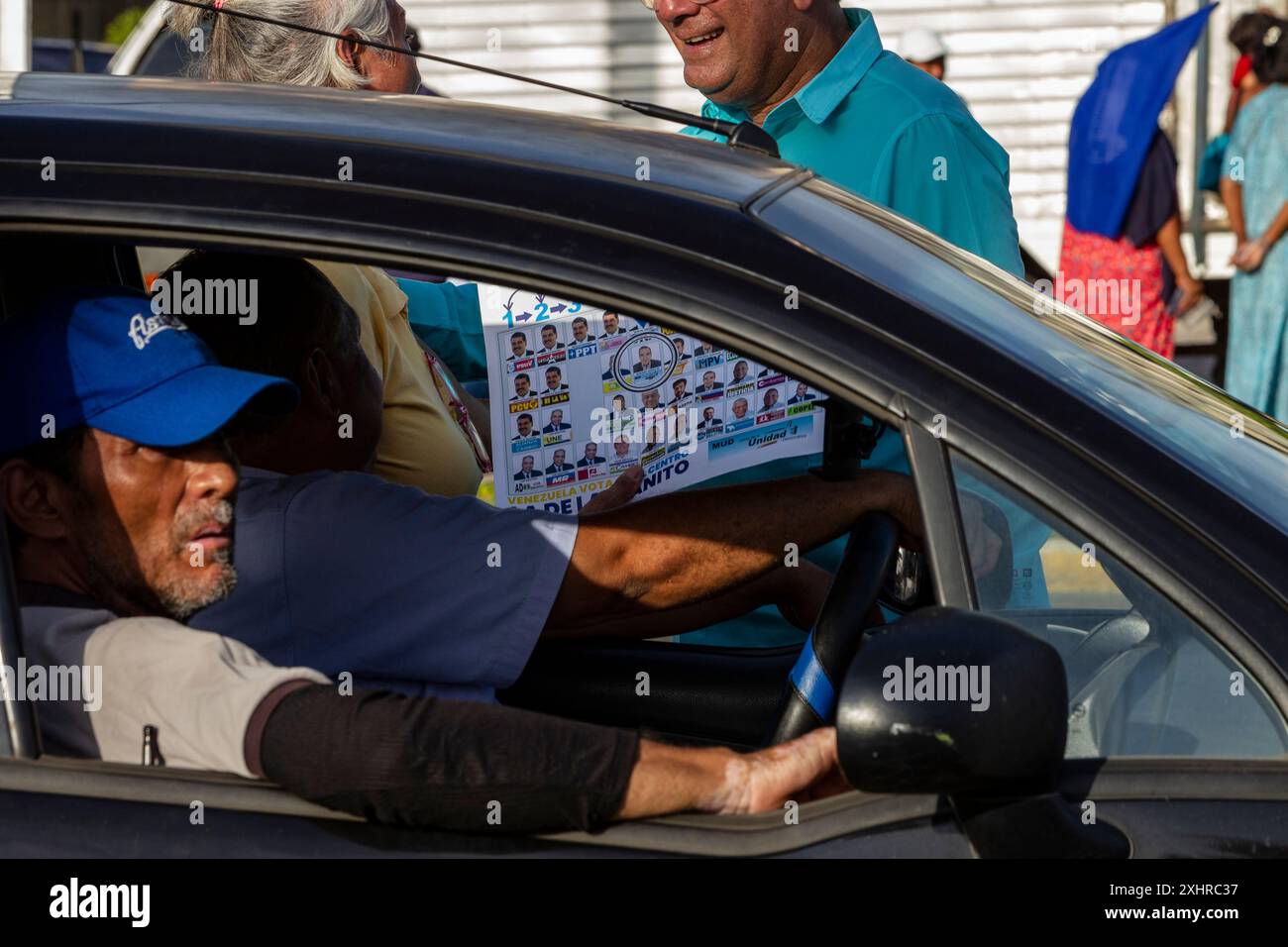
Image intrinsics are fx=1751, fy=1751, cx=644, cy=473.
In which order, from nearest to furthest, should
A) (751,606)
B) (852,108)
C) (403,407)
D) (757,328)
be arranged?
(757,328) < (751,606) < (403,407) < (852,108)

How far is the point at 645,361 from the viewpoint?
2.51 m

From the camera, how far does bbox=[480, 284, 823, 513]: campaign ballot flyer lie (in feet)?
7.93

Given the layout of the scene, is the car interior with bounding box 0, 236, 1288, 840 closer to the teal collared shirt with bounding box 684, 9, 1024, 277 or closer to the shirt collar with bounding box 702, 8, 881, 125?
the teal collared shirt with bounding box 684, 9, 1024, 277

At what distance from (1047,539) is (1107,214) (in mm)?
7196

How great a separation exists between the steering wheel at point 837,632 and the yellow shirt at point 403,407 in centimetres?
87

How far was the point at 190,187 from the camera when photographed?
1.69 metres

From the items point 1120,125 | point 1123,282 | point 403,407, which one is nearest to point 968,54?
point 1120,125

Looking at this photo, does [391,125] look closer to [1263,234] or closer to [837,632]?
[837,632]

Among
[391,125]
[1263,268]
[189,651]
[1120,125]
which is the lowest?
[189,651]

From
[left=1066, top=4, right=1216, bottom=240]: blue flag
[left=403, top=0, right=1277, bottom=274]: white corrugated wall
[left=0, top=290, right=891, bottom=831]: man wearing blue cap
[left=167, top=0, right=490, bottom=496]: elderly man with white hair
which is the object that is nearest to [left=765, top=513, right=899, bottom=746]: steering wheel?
[left=0, top=290, right=891, bottom=831]: man wearing blue cap

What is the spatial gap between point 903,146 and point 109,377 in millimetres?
1584

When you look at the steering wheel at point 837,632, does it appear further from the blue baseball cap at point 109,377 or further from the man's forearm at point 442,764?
the blue baseball cap at point 109,377

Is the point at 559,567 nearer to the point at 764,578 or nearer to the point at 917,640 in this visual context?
the point at 764,578

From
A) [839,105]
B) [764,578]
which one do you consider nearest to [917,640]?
[764,578]
